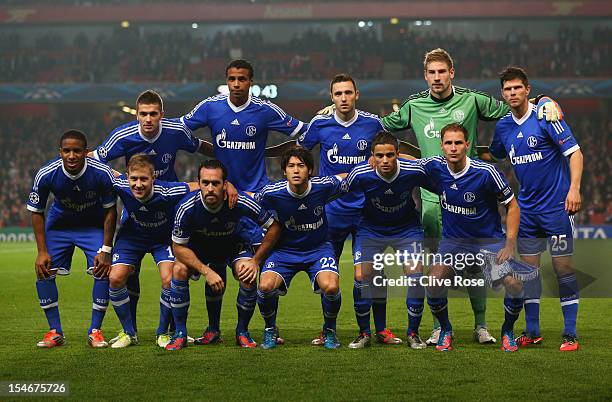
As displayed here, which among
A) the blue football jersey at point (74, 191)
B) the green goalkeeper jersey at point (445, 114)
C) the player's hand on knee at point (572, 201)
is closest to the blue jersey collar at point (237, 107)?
the blue football jersey at point (74, 191)

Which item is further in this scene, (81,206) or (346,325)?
→ (346,325)

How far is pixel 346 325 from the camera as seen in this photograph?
8.85m

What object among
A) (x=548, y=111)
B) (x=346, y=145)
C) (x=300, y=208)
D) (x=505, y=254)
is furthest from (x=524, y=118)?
(x=300, y=208)

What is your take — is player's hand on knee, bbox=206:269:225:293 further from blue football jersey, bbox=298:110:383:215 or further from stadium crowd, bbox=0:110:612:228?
stadium crowd, bbox=0:110:612:228

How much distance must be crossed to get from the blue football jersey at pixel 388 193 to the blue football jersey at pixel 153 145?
5.29 feet

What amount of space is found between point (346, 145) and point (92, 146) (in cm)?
2515

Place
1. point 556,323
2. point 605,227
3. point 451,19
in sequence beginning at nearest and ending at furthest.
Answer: point 556,323
point 605,227
point 451,19

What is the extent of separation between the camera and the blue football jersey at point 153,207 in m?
7.34

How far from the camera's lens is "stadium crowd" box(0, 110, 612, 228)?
27.4 m

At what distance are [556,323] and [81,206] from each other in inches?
186

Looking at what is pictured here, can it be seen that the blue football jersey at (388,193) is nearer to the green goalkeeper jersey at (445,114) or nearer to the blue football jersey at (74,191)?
the green goalkeeper jersey at (445,114)

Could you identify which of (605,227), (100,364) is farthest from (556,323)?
(605,227)

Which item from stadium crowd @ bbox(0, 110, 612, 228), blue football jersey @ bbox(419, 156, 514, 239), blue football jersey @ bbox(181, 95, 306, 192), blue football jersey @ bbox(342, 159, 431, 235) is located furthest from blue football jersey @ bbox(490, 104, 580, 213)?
stadium crowd @ bbox(0, 110, 612, 228)

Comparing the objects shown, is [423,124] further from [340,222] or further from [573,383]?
[573,383]
